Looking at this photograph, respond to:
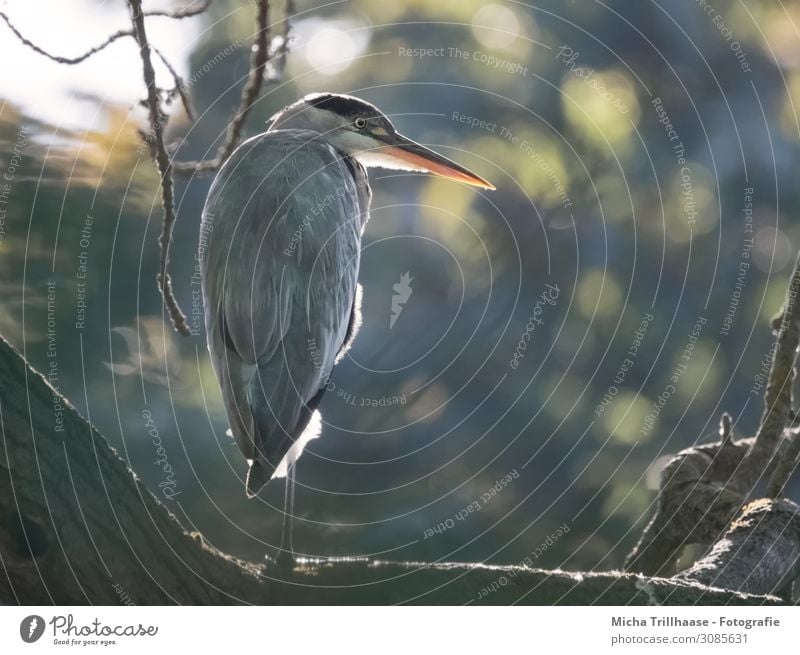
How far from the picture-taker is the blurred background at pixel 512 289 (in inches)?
98.9

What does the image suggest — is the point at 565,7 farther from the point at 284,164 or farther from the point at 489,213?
the point at 284,164

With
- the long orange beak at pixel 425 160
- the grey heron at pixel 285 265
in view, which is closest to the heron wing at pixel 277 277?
the grey heron at pixel 285 265

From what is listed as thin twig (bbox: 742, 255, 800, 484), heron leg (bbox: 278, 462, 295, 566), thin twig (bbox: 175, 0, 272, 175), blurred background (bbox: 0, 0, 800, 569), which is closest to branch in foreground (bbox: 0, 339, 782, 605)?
heron leg (bbox: 278, 462, 295, 566)

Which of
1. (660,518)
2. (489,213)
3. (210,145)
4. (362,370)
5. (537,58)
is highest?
(537,58)

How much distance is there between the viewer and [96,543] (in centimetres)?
109

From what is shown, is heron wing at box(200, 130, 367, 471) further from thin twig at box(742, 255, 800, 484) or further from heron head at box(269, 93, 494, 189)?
thin twig at box(742, 255, 800, 484)

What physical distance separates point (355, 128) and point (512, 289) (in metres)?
0.96

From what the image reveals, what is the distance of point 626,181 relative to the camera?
8.81 feet

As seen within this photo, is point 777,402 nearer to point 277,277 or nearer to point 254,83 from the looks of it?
point 277,277

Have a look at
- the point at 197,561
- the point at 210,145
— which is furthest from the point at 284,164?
the point at 210,145

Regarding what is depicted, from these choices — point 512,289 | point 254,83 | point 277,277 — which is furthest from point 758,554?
point 512,289

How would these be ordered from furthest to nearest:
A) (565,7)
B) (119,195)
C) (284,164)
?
(565,7), (119,195), (284,164)

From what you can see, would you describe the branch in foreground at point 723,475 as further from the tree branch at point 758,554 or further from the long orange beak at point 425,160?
the long orange beak at point 425,160

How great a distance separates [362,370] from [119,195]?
0.74 metres
